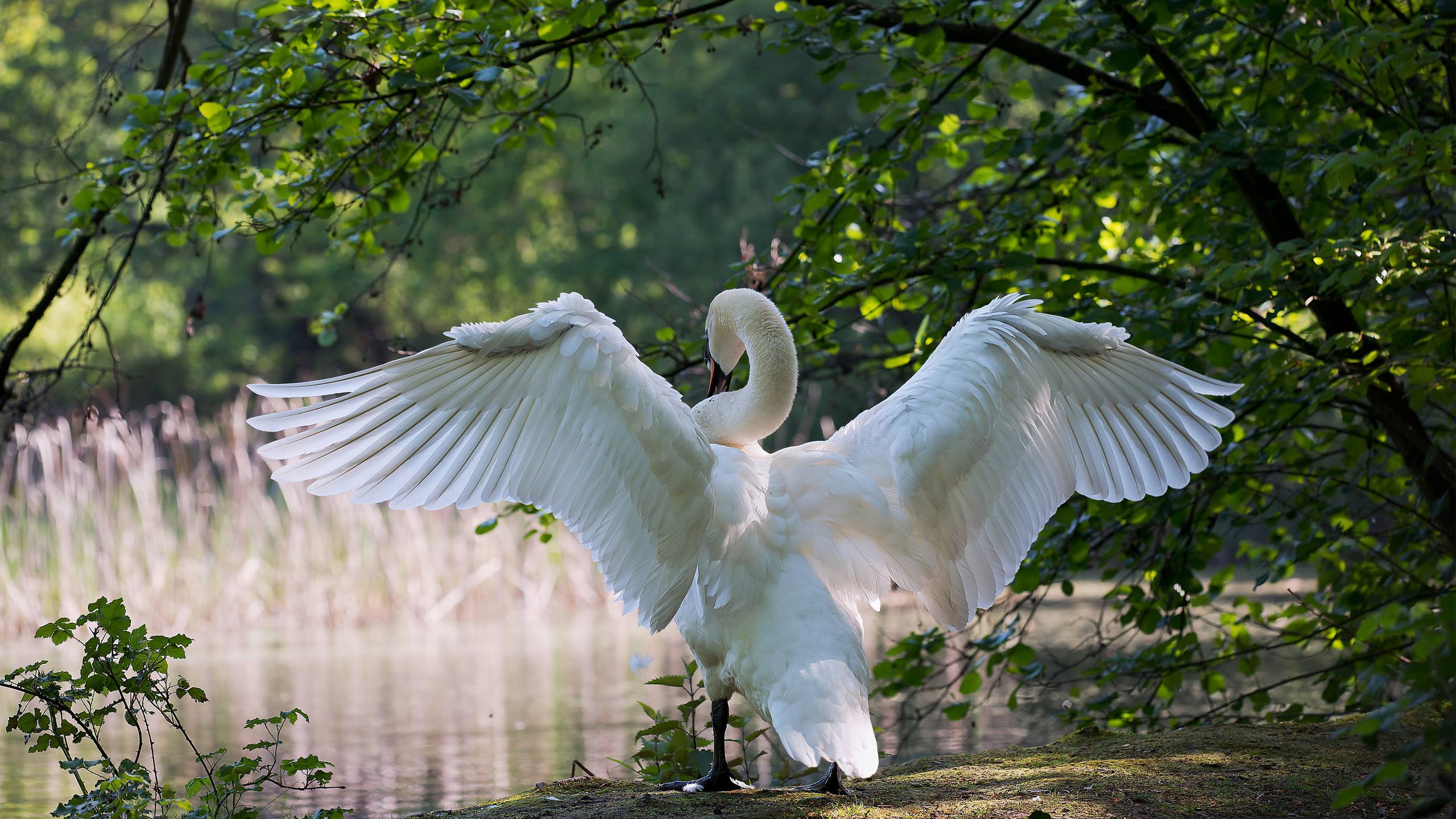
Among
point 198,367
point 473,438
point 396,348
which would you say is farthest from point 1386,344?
point 198,367

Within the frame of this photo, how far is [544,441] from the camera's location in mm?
2922

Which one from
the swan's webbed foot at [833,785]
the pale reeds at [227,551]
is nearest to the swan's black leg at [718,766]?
the swan's webbed foot at [833,785]

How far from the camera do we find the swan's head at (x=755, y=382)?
3.41 meters

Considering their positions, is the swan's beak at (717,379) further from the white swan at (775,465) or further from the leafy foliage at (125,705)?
the leafy foliage at (125,705)

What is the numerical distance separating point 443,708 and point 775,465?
375cm

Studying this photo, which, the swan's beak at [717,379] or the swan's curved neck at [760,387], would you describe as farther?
the swan's beak at [717,379]

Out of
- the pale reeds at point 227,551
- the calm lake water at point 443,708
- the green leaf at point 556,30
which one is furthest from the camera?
the pale reeds at point 227,551

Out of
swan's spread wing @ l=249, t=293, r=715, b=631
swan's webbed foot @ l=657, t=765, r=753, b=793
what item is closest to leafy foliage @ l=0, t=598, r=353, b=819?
swan's spread wing @ l=249, t=293, r=715, b=631

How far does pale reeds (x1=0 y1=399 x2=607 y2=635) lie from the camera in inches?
364

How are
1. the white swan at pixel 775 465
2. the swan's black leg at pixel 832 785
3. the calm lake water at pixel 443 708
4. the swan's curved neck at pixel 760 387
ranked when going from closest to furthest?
the white swan at pixel 775 465, the swan's black leg at pixel 832 785, the swan's curved neck at pixel 760 387, the calm lake water at pixel 443 708

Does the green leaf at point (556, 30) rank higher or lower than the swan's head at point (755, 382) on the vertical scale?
higher

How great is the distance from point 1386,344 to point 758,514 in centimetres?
A: 188

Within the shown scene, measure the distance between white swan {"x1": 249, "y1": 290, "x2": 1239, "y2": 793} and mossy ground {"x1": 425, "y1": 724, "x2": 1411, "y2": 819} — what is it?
211mm

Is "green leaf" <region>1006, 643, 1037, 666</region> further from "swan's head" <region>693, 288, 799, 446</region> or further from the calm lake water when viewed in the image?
"swan's head" <region>693, 288, 799, 446</region>
